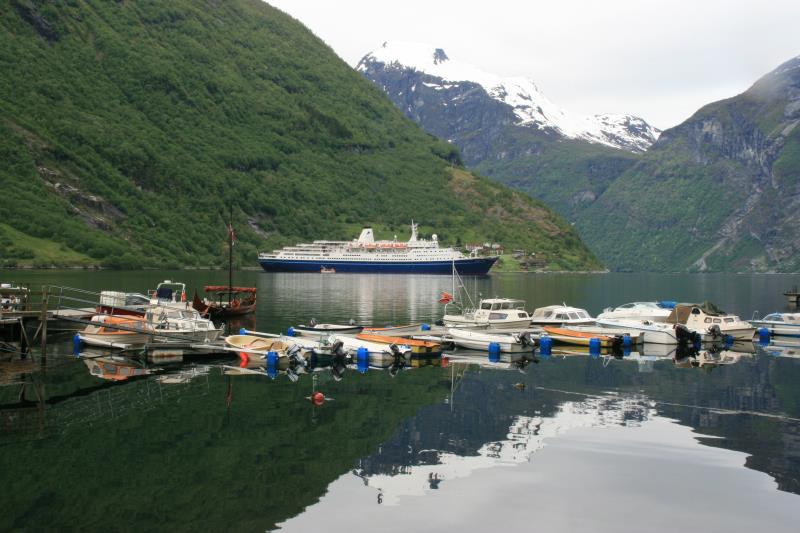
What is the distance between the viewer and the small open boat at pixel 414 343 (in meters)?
59.4

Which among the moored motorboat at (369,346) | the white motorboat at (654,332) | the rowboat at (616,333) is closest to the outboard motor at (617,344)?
the rowboat at (616,333)

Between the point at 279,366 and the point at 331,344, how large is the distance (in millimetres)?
4622

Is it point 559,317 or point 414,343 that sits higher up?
point 559,317

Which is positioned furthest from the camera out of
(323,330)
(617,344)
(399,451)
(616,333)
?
(616,333)

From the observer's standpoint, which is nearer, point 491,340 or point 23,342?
point 23,342

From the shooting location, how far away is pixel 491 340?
63.7 metres

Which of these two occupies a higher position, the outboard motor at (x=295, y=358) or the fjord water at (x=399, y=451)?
the outboard motor at (x=295, y=358)

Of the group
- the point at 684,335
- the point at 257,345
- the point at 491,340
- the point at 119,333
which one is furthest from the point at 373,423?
the point at 684,335

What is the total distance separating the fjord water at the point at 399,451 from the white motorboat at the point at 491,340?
29.0 ft

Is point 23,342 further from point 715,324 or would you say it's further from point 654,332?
point 715,324

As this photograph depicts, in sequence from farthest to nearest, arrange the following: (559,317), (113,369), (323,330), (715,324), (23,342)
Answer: (559,317)
(715,324)
(323,330)
(23,342)
(113,369)

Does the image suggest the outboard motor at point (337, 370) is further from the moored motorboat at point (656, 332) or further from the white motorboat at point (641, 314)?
the white motorboat at point (641, 314)

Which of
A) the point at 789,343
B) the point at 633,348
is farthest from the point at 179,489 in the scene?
the point at 789,343

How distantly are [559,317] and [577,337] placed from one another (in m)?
10.4
